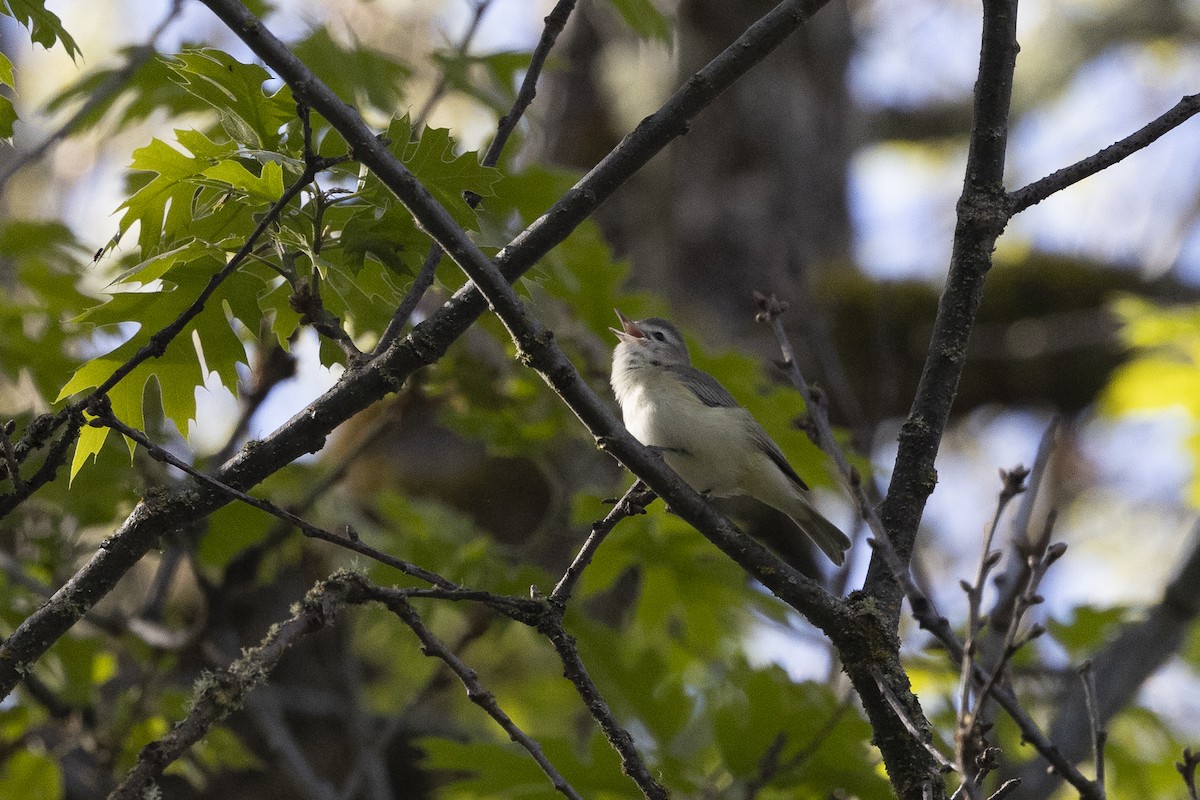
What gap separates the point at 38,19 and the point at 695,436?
7.78ft

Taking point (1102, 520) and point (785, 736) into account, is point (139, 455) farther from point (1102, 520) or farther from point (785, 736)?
point (1102, 520)

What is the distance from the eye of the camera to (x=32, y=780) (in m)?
4.12

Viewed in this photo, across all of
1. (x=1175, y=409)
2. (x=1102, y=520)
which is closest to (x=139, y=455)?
(x=1175, y=409)

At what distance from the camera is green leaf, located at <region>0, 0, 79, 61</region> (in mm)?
2305

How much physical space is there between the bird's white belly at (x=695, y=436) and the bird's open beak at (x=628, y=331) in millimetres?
388

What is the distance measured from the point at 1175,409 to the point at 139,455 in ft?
15.3

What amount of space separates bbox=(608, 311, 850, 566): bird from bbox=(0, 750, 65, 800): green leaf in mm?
2497

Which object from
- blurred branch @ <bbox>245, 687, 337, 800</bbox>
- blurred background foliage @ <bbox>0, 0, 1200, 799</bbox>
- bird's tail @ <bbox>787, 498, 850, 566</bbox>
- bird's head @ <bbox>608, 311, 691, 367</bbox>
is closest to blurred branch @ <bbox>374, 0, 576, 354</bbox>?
blurred background foliage @ <bbox>0, 0, 1200, 799</bbox>

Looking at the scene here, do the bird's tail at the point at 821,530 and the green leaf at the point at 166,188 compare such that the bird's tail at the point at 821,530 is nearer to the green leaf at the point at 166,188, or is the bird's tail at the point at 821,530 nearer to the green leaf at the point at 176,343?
the green leaf at the point at 176,343

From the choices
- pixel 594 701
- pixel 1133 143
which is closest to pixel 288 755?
pixel 594 701

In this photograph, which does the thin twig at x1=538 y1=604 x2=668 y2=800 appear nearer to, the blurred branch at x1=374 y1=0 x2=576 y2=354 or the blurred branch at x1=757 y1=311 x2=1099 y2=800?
the blurred branch at x1=757 y1=311 x2=1099 y2=800

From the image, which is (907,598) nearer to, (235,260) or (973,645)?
(973,645)

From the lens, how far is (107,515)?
4234mm

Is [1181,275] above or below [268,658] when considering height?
above
